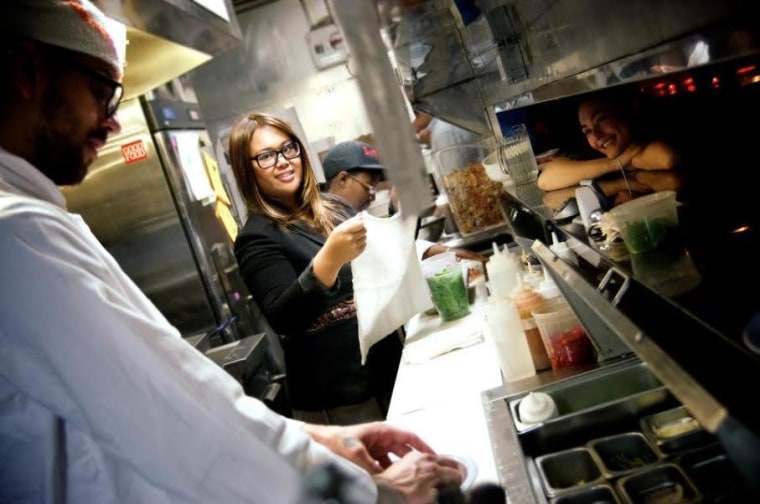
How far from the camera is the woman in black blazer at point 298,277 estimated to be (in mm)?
2168

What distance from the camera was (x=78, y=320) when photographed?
2.79 ft

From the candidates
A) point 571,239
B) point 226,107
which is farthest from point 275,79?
point 571,239

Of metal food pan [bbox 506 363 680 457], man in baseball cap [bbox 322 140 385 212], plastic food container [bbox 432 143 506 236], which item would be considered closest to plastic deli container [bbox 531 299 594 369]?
metal food pan [bbox 506 363 680 457]

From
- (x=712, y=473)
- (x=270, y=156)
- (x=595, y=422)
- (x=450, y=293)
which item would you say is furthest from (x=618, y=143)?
(x=270, y=156)

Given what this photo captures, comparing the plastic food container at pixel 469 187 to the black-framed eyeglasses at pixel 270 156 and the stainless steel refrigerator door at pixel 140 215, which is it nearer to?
the black-framed eyeglasses at pixel 270 156

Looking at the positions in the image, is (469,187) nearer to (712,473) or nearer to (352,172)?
(352,172)

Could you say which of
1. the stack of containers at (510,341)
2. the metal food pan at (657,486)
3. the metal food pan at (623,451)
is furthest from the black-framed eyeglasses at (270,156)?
the metal food pan at (657,486)

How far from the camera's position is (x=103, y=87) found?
118cm

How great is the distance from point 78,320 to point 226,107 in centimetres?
481

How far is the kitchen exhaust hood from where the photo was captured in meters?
2.26

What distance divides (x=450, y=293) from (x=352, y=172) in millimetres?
1013

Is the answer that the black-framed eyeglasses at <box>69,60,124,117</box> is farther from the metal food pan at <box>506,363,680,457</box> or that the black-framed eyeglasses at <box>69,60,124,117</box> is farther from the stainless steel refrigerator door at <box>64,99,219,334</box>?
the stainless steel refrigerator door at <box>64,99,219,334</box>

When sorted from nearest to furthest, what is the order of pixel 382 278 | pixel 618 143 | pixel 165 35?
1. pixel 618 143
2. pixel 382 278
3. pixel 165 35

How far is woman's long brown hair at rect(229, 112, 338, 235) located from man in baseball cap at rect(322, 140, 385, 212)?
0.56 meters
